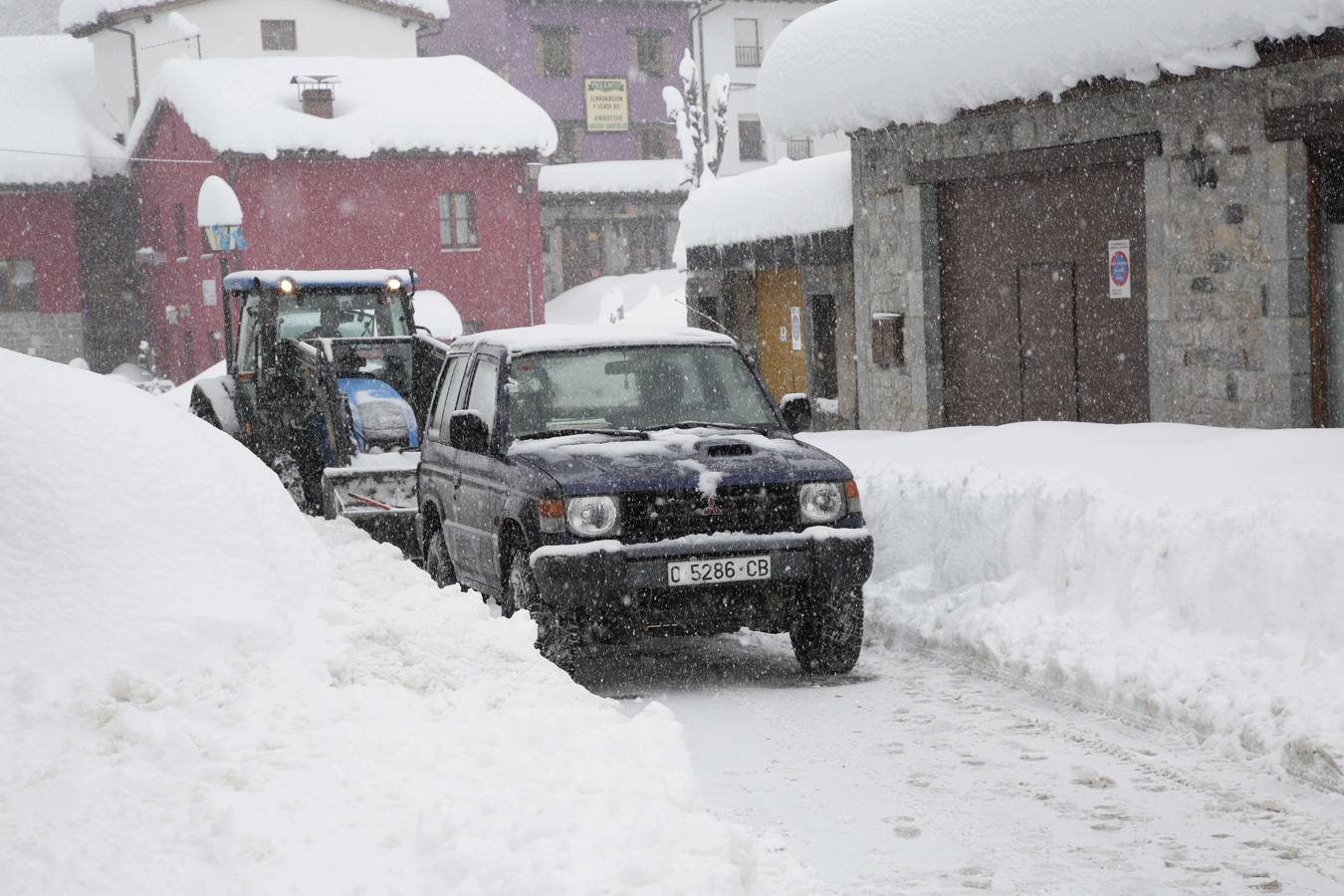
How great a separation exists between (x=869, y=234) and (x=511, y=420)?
26.4 feet

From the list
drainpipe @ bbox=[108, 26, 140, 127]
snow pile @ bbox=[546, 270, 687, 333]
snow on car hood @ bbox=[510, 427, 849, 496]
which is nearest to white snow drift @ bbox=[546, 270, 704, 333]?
snow pile @ bbox=[546, 270, 687, 333]

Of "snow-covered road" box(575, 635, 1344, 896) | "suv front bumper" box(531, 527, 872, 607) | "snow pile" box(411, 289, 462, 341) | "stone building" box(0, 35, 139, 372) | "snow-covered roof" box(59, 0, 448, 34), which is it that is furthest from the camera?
"snow-covered roof" box(59, 0, 448, 34)

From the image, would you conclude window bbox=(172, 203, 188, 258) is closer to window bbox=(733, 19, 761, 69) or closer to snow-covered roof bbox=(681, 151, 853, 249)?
snow-covered roof bbox=(681, 151, 853, 249)

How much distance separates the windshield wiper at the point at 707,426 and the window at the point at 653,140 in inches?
1926

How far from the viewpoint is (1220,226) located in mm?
12117

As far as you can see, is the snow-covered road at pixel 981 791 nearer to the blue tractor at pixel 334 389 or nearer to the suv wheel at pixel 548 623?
the suv wheel at pixel 548 623

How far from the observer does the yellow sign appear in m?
56.8

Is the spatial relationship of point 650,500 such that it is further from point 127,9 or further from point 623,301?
point 127,9

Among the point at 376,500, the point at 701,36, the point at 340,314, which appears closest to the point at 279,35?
the point at 701,36

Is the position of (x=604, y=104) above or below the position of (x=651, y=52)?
below

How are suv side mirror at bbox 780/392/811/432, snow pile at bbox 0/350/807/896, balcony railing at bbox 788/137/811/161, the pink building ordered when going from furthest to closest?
balcony railing at bbox 788/137/811/161
the pink building
suv side mirror at bbox 780/392/811/432
snow pile at bbox 0/350/807/896

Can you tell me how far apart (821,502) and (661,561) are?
3.04 feet

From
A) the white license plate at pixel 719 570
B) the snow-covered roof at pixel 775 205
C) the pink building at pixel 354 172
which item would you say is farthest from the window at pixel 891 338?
the pink building at pixel 354 172

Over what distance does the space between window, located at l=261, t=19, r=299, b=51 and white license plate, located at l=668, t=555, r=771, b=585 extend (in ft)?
134
